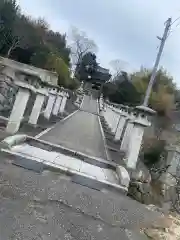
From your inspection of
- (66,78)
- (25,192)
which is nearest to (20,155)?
(25,192)

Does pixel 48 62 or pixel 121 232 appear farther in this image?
pixel 48 62

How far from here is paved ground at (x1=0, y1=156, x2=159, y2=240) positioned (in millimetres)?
4401

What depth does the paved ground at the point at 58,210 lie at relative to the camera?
440 cm

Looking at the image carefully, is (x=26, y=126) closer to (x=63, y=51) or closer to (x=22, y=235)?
(x=22, y=235)

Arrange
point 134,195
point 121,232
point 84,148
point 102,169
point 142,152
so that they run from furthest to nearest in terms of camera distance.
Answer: point 142,152 < point 84,148 < point 102,169 < point 134,195 < point 121,232

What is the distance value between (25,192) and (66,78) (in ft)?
107

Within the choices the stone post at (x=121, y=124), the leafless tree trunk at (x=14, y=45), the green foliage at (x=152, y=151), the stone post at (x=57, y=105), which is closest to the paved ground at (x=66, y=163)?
the stone post at (x=121, y=124)

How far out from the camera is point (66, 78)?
37.5 m

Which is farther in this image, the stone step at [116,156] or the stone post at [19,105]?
the stone step at [116,156]

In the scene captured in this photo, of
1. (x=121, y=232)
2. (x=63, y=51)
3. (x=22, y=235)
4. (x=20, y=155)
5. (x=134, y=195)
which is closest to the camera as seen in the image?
(x=22, y=235)

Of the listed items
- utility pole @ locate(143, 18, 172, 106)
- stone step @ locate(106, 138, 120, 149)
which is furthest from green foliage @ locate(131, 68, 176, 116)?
utility pole @ locate(143, 18, 172, 106)

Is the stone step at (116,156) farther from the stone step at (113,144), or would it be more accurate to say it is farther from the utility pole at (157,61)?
A: the utility pole at (157,61)

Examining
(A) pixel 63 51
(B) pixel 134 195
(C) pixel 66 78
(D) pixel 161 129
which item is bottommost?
(B) pixel 134 195

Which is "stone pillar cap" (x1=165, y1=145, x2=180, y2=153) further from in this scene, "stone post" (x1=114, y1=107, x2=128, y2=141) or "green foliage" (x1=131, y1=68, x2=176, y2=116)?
"green foliage" (x1=131, y1=68, x2=176, y2=116)
